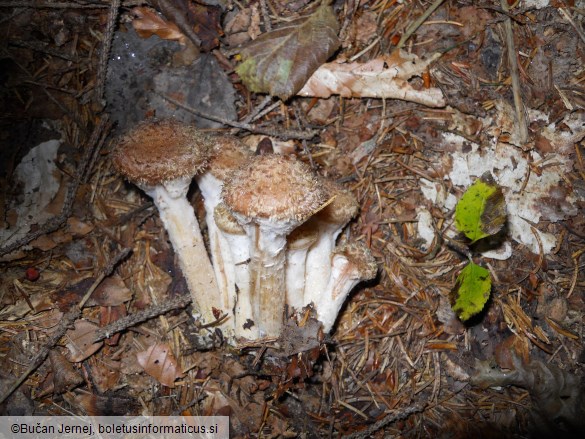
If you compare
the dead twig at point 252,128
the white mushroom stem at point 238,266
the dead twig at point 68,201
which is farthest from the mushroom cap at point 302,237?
the dead twig at point 68,201

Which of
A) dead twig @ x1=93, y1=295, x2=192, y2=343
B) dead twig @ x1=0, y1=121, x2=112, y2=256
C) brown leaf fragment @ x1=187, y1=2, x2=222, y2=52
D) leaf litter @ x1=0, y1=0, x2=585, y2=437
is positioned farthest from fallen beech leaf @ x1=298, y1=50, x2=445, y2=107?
dead twig @ x1=93, y1=295, x2=192, y2=343

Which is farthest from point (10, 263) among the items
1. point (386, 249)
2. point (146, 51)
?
point (386, 249)

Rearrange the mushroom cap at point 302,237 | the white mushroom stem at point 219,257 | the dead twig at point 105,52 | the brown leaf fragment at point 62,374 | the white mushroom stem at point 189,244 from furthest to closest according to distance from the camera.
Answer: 1. the dead twig at point 105,52
2. the white mushroom stem at point 219,257
3. the brown leaf fragment at point 62,374
4. the white mushroom stem at point 189,244
5. the mushroom cap at point 302,237

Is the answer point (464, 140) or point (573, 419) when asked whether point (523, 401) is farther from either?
point (464, 140)

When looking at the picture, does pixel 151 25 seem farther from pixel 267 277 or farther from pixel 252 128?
pixel 267 277

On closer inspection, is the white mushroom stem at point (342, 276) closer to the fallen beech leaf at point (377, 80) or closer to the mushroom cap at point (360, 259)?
the mushroom cap at point (360, 259)
